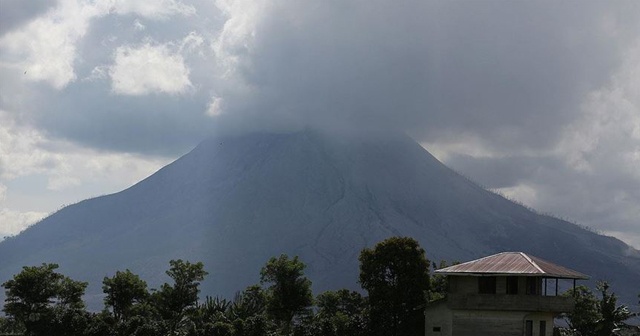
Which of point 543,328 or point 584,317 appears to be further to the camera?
point 584,317

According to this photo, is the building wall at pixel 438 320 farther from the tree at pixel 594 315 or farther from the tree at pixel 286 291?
the tree at pixel 594 315

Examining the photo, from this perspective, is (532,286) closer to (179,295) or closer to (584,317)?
(584,317)

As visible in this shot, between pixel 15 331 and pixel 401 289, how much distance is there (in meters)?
29.4

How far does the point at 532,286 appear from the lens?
59812 millimetres

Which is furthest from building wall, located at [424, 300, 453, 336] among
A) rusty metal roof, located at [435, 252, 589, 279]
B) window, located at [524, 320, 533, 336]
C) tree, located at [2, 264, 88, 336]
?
tree, located at [2, 264, 88, 336]

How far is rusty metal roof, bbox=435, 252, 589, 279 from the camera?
57469 millimetres

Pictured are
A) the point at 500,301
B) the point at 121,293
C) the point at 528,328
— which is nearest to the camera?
the point at 500,301

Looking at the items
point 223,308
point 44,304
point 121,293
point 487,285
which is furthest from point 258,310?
point 487,285

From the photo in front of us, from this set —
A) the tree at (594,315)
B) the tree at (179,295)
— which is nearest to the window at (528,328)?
the tree at (594,315)

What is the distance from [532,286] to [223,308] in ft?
80.2

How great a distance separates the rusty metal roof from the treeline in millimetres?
5059

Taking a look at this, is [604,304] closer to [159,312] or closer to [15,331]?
[159,312]

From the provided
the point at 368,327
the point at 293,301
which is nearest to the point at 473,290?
the point at 368,327

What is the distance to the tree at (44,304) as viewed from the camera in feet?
207
